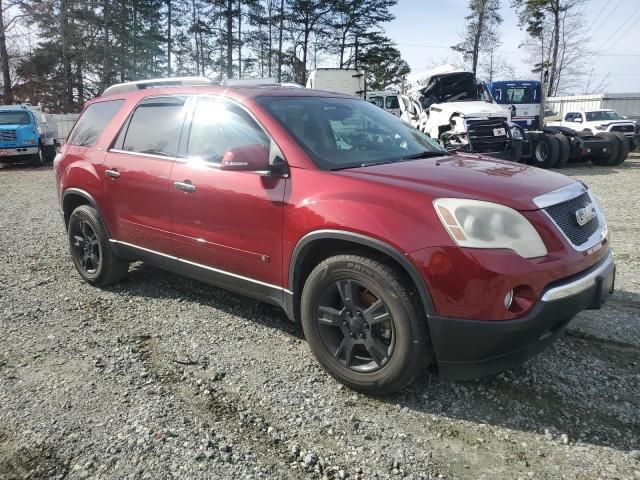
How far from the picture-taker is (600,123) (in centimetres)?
1983

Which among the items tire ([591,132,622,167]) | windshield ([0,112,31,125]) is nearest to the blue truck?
windshield ([0,112,31,125])

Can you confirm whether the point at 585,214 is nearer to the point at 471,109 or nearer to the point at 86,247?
the point at 86,247

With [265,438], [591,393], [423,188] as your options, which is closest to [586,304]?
[591,393]

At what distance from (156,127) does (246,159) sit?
4.59 ft

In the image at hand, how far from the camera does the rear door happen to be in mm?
3891

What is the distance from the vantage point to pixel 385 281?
8.77 ft

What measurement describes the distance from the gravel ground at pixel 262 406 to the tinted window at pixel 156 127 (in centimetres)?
136

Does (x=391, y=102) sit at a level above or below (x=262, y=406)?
above

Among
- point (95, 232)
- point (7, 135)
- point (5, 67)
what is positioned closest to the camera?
point (95, 232)

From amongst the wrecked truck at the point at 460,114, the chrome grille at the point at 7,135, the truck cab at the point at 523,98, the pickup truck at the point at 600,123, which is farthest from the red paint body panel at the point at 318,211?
the pickup truck at the point at 600,123

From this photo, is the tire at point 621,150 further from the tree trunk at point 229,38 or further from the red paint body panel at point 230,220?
the tree trunk at point 229,38

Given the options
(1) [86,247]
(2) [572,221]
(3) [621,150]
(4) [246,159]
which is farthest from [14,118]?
(3) [621,150]

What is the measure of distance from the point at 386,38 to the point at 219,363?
4239 centimetres

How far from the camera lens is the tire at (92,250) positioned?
4594mm
